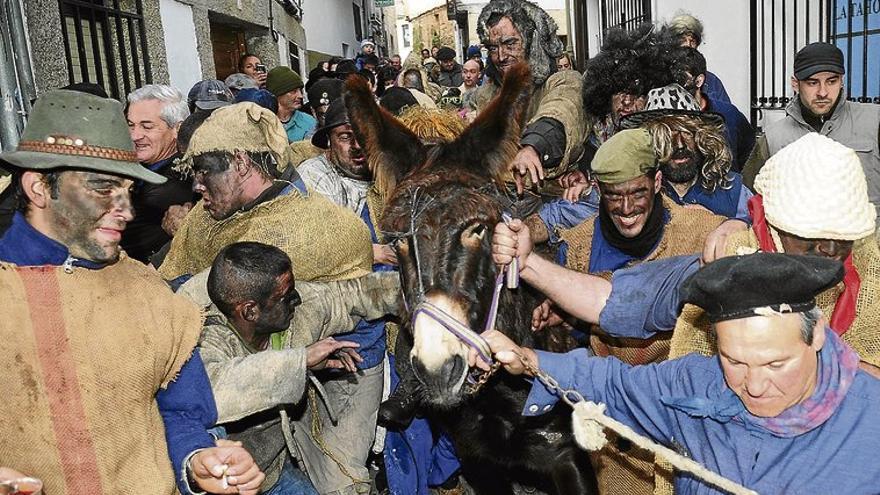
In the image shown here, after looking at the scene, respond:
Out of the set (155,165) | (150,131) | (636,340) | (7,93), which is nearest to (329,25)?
(7,93)

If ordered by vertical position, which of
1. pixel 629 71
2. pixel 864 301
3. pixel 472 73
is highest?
pixel 472 73

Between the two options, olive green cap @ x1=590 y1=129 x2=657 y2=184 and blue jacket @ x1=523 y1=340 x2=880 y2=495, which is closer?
blue jacket @ x1=523 y1=340 x2=880 y2=495

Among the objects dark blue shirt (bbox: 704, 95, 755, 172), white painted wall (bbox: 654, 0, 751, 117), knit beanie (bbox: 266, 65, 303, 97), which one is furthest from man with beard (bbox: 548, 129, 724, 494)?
white painted wall (bbox: 654, 0, 751, 117)

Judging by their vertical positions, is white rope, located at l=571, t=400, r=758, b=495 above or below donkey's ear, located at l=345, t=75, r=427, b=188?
below

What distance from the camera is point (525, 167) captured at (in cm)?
367

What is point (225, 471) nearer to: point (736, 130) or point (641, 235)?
point (641, 235)

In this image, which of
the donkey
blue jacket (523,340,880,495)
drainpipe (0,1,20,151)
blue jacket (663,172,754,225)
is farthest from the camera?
drainpipe (0,1,20,151)

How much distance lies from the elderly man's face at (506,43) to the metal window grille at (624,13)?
15.7 ft

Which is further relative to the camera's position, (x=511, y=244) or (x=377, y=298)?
(x=377, y=298)

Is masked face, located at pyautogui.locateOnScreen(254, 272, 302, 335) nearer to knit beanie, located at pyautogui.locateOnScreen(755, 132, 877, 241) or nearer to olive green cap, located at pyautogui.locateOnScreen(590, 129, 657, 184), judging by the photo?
olive green cap, located at pyautogui.locateOnScreen(590, 129, 657, 184)

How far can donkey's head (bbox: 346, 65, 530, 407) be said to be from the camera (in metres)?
Result: 2.77

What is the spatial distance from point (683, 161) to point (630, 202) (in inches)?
39.3

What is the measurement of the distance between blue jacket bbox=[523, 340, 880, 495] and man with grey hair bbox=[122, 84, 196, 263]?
11.1ft

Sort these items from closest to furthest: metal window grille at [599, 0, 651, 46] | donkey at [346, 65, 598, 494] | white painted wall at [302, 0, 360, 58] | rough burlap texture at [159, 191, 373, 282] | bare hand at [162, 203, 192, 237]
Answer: donkey at [346, 65, 598, 494]
rough burlap texture at [159, 191, 373, 282]
bare hand at [162, 203, 192, 237]
metal window grille at [599, 0, 651, 46]
white painted wall at [302, 0, 360, 58]
